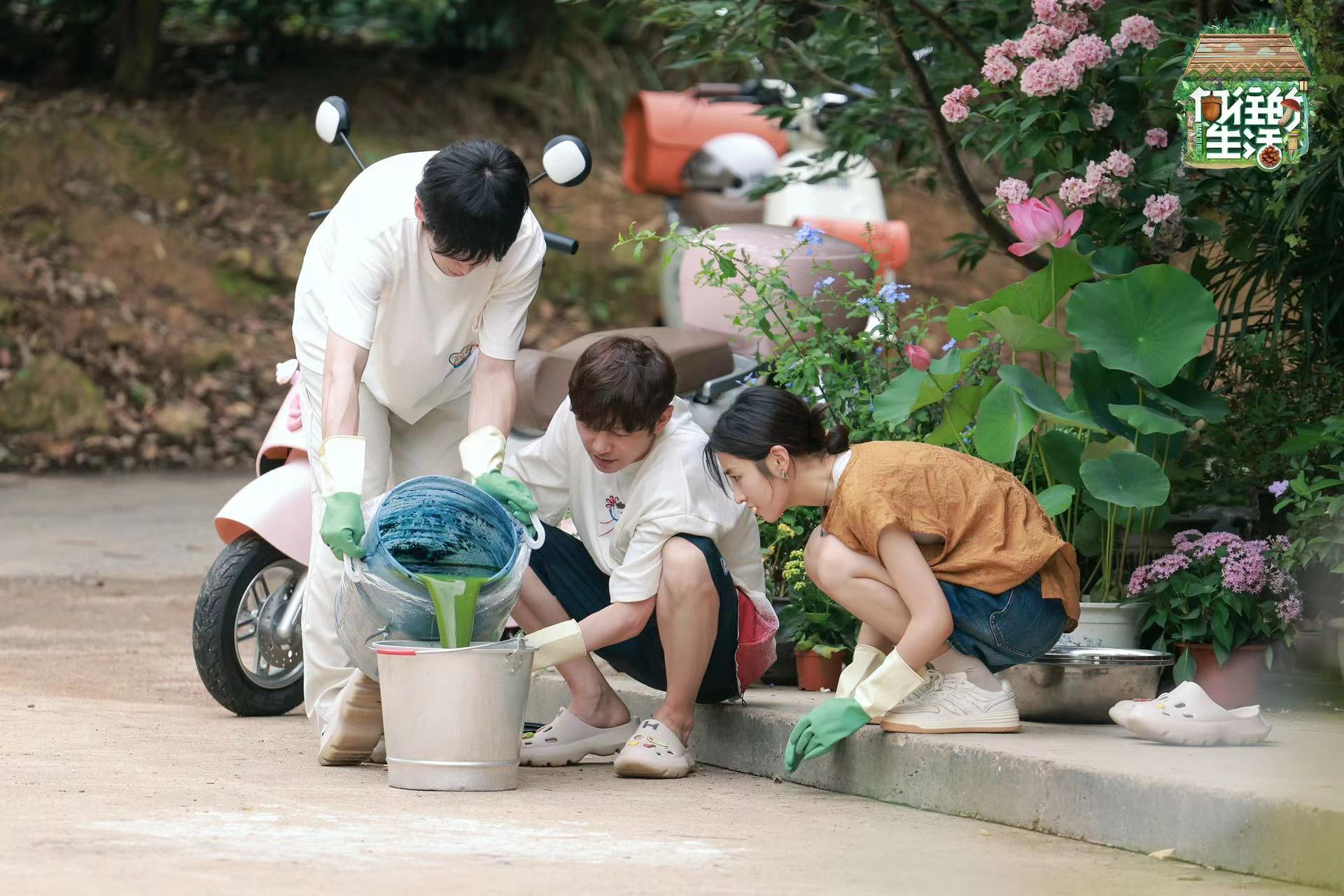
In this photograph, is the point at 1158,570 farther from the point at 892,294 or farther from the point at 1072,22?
the point at 1072,22

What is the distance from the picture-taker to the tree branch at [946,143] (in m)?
4.41

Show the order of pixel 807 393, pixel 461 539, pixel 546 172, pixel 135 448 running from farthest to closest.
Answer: pixel 135 448 → pixel 807 393 → pixel 546 172 → pixel 461 539

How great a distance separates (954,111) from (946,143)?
0.71 metres

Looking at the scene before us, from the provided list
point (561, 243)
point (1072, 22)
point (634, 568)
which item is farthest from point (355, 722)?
point (1072, 22)

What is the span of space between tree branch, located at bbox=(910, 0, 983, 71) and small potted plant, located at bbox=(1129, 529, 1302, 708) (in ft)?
5.07

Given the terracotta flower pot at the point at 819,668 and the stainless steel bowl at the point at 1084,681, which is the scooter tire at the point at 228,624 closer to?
the terracotta flower pot at the point at 819,668

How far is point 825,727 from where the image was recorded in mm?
3008

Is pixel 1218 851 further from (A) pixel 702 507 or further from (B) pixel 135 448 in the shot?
(B) pixel 135 448

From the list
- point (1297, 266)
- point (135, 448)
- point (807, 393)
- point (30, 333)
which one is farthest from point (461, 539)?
point (30, 333)

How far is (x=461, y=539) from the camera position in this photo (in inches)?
123

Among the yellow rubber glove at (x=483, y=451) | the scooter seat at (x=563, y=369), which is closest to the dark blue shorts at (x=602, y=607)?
the yellow rubber glove at (x=483, y=451)

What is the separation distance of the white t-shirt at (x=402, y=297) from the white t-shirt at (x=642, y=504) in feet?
0.74

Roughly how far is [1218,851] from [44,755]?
2123 mm

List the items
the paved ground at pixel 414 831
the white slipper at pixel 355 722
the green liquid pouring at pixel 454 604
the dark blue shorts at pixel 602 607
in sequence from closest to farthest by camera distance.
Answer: the paved ground at pixel 414 831
the green liquid pouring at pixel 454 604
the white slipper at pixel 355 722
the dark blue shorts at pixel 602 607
